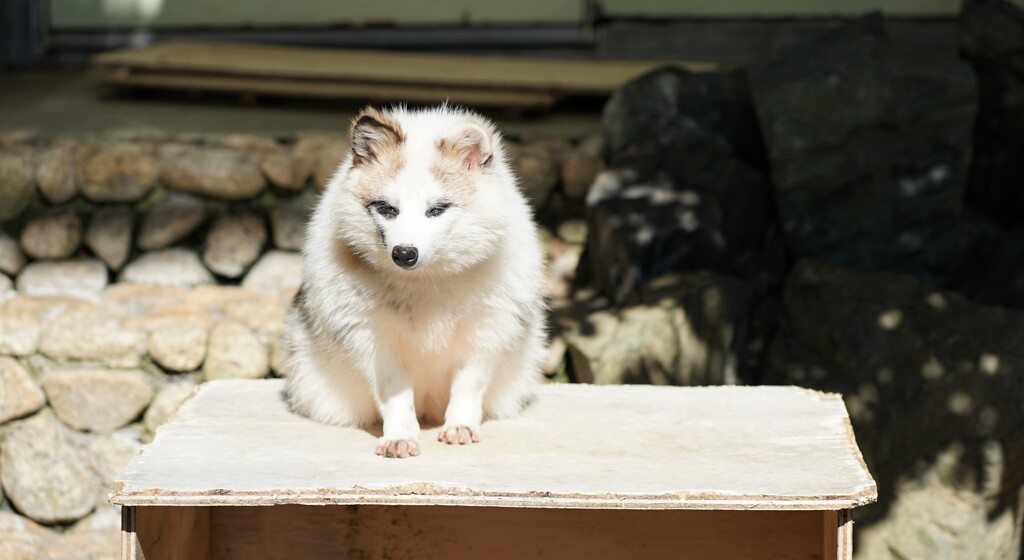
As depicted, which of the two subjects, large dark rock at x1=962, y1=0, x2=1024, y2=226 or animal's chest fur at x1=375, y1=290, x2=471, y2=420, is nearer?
animal's chest fur at x1=375, y1=290, x2=471, y2=420

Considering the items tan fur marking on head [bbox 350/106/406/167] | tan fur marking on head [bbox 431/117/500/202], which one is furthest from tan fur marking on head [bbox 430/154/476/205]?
tan fur marking on head [bbox 350/106/406/167]

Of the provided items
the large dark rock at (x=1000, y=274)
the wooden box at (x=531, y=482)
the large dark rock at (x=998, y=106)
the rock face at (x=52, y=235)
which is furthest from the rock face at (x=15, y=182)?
the large dark rock at (x=998, y=106)

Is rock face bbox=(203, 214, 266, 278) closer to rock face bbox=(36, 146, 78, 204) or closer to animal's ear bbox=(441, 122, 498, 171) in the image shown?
rock face bbox=(36, 146, 78, 204)

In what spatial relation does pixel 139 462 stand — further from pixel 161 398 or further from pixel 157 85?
pixel 157 85

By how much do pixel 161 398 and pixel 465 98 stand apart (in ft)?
7.50

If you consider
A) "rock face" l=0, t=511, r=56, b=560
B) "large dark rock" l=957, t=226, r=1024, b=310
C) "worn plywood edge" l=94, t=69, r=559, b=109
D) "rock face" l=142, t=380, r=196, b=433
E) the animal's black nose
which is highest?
the animal's black nose

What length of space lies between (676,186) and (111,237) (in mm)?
2773

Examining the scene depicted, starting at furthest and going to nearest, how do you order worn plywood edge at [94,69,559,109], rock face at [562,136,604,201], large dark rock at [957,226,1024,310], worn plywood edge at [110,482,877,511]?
worn plywood edge at [94,69,559,109] < rock face at [562,136,604,201] < large dark rock at [957,226,1024,310] < worn plywood edge at [110,482,877,511]

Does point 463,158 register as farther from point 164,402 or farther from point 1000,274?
point 1000,274

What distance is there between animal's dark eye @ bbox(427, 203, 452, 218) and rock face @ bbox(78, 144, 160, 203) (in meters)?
3.35

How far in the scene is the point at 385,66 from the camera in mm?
6641

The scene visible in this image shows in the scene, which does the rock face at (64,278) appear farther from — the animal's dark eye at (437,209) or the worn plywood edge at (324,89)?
the animal's dark eye at (437,209)

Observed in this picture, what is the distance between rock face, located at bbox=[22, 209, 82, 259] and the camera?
19.0 feet

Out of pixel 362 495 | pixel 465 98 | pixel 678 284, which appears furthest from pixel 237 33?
pixel 362 495
